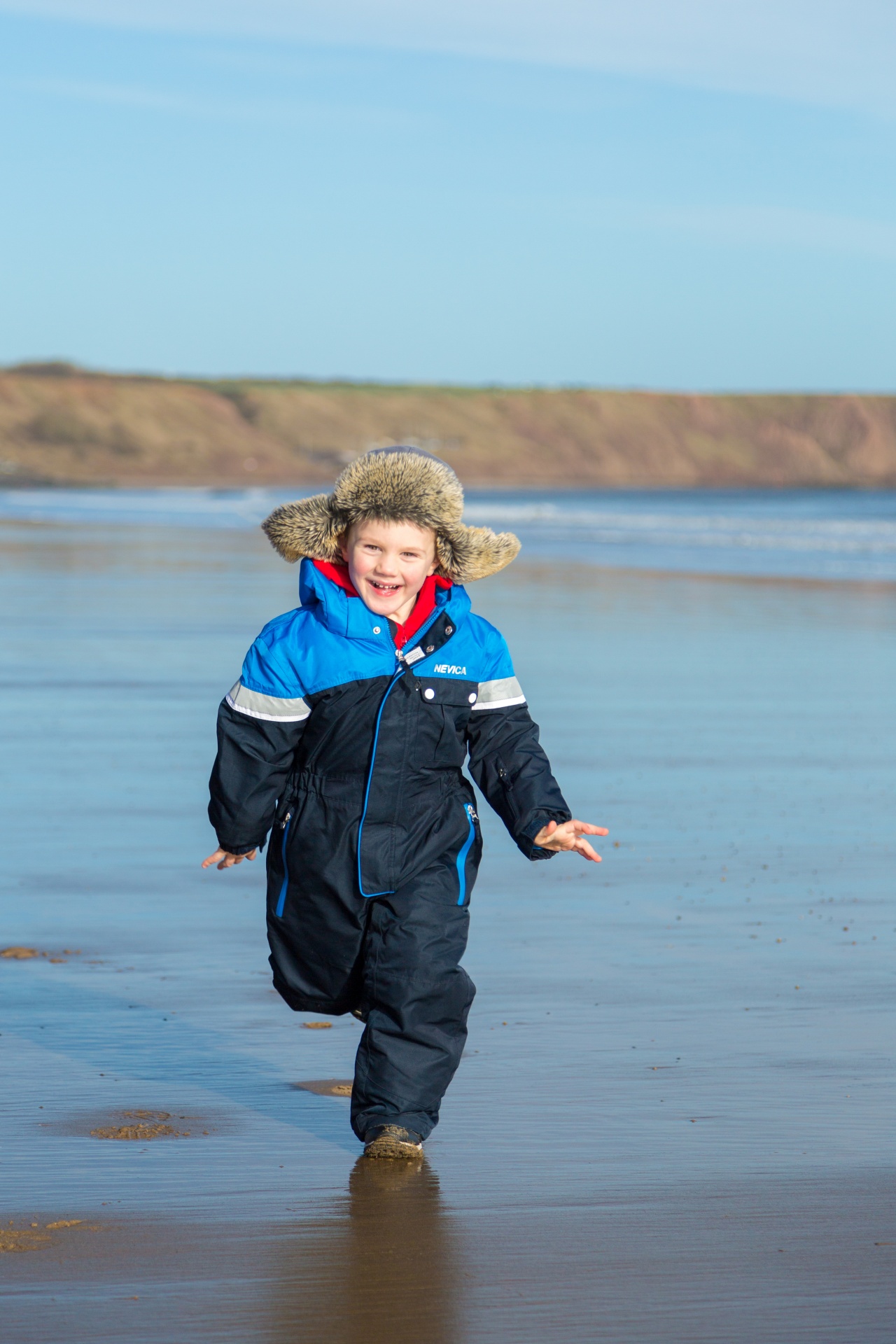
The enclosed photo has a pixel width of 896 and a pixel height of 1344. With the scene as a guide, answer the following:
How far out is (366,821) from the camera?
353 centimetres

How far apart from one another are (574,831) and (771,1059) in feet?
3.09

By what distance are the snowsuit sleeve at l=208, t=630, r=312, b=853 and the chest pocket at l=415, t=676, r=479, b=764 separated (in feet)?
0.82

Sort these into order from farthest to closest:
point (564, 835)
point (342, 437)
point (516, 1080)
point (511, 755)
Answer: point (342, 437) < point (516, 1080) < point (511, 755) < point (564, 835)

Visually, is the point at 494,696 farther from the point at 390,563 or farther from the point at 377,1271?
the point at 377,1271

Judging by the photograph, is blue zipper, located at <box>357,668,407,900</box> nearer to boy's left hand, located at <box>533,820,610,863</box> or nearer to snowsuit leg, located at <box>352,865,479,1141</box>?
snowsuit leg, located at <box>352,865,479,1141</box>

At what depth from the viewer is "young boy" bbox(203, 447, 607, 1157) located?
3.54 metres

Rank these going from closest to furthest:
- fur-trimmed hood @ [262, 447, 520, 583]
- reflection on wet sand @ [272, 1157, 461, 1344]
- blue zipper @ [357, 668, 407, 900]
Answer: reflection on wet sand @ [272, 1157, 461, 1344] → blue zipper @ [357, 668, 407, 900] → fur-trimmed hood @ [262, 447, 520, 583]

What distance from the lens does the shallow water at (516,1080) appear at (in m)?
2.88

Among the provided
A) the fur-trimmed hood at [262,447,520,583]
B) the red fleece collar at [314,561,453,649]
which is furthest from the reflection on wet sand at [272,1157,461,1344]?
the fur-trimmed hood at [262,447,520,583]

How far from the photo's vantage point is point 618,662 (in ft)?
40.5

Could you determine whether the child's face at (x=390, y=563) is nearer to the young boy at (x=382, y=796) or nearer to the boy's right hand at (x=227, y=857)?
the young boy at (x=382, y=796)

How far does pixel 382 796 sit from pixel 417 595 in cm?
48

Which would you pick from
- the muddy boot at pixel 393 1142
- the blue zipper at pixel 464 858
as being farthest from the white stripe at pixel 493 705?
the muddy boot at pixel 393 1142

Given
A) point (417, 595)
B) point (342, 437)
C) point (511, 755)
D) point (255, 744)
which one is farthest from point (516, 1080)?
point (342, 437)
